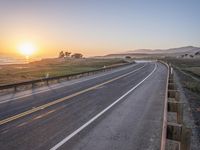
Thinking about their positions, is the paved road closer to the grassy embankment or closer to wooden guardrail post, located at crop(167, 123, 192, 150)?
wooden guardrail post, located at crop(167, 123, 192, 150)

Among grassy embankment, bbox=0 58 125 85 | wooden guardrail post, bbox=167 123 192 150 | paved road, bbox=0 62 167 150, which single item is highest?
wooden guardrail post, bbox=167 123 192 150

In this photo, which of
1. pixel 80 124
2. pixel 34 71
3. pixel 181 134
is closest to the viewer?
pixel 181 134

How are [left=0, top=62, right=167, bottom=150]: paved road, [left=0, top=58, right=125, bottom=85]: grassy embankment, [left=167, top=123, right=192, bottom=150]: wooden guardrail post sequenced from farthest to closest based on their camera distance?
[left=0, top=58, right=125, bottom=85]: grassy embankment → [left=0, top=62, right=167, bottom=150]: paved road → [left=167, top=123, right=192, bottom=150]: wooden guardrail post

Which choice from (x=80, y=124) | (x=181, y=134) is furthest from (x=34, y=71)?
(x=181, y=134)

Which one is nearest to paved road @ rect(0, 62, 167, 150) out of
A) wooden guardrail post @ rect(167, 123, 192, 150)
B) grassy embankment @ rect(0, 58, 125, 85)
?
wooden guardrail post @ rect(167, 123, 192, 150)

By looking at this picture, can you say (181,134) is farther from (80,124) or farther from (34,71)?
(34,71)

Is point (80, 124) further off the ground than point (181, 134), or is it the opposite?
point (181, 134)

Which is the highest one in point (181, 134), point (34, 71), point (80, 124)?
point (181, 134)

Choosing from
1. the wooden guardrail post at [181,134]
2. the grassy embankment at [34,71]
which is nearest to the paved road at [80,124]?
the wooden guardrail post at [181,134]

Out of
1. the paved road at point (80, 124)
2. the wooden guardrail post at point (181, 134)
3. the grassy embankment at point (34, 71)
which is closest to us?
the wooden guardrail post at point (181, 134)

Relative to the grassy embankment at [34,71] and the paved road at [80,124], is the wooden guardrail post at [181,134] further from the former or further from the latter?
the grassy embankment at [34,71]

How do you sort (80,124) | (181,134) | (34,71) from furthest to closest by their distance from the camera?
1. (34,71)
2. (80,124)
3. (181,134)

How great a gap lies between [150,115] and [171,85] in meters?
5.79

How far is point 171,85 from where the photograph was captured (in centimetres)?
1520
